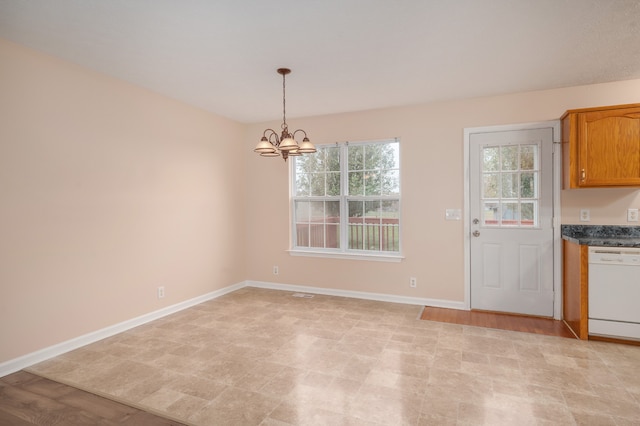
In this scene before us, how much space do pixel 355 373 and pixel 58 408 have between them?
80.7 inches

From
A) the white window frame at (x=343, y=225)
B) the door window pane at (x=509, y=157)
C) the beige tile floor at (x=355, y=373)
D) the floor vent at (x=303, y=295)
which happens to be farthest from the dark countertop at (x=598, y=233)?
the floor vent at (x=303, y=295)

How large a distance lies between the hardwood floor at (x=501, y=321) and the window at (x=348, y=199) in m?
0.95

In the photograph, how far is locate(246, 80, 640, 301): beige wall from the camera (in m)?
3.68

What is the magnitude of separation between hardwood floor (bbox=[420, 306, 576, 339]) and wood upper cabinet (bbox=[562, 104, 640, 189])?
150 centimetres

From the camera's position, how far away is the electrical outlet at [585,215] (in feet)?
12.1

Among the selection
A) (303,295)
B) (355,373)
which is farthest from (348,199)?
(355,373)

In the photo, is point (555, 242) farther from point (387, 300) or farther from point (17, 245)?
point (17, 245)

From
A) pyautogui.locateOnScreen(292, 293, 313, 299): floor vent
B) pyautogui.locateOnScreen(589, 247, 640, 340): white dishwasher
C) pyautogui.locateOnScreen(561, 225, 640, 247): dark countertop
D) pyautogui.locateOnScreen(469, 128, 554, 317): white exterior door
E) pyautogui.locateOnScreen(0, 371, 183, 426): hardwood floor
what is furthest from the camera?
pyautogui.locateOnScreen(292, 293, 313, 299): floor vent

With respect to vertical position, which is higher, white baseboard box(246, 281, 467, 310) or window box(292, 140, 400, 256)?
window box(292, 140, 400, 256)

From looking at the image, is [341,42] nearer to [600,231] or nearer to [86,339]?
[600,231]

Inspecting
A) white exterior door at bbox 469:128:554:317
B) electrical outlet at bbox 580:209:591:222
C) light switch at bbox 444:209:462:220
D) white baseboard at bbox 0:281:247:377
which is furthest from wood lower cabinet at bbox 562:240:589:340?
white baseboard at bbox 0:281:247:377

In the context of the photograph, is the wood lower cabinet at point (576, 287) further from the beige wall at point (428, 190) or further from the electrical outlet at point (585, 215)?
the beige wall at point (428, 190)

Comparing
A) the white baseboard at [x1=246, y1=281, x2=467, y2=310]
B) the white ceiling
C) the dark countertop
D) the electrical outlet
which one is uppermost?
the white ceiling

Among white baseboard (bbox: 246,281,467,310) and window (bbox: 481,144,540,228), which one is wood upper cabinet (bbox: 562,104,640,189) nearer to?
window (bbox: 481,144,540,228)
